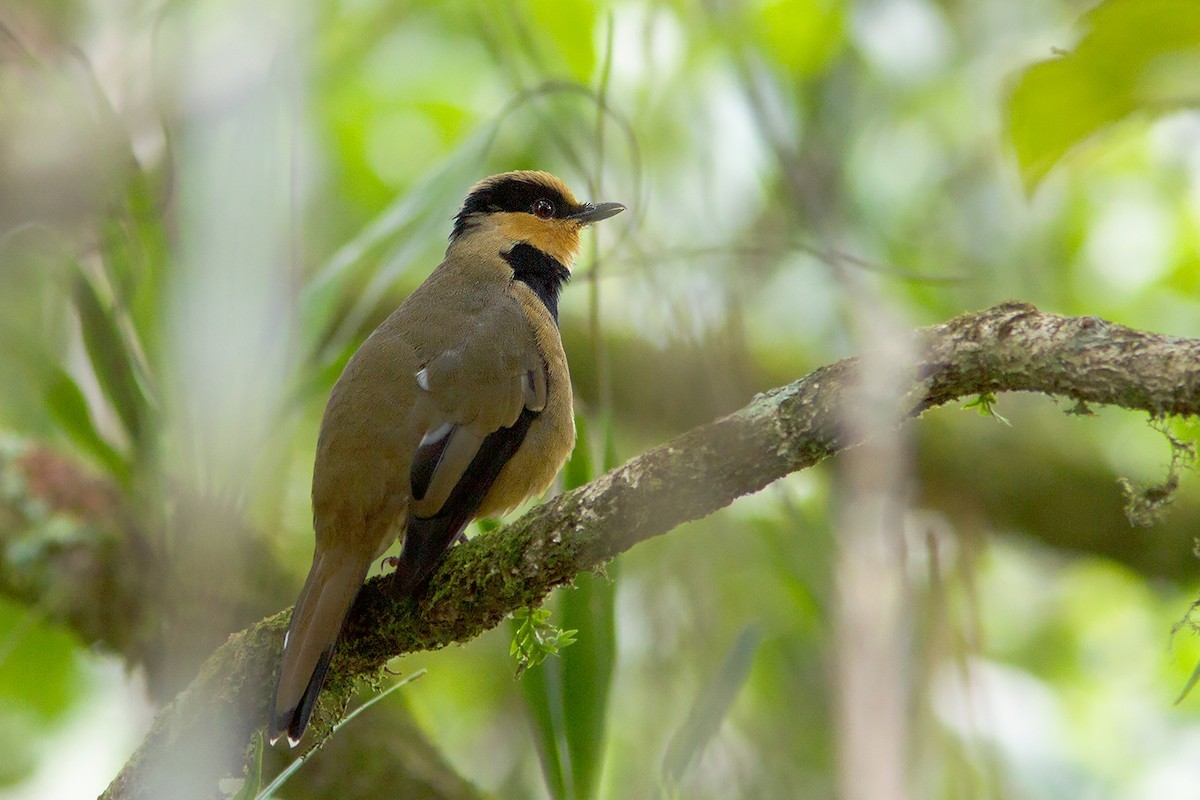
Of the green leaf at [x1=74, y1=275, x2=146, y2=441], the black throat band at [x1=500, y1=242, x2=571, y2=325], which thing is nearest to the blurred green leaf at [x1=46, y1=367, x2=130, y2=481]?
the green leaf at [x1=74, y1=275, x2=146, y2=441]

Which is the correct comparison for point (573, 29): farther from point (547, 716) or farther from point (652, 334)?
point (547, 716)

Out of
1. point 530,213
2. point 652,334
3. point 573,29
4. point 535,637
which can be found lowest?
point 535,637

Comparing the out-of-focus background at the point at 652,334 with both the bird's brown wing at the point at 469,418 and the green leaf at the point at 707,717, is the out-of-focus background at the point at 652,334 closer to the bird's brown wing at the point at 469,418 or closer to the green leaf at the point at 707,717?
the green leaf at the point at 707,717

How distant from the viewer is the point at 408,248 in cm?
350

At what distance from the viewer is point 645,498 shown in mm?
2006

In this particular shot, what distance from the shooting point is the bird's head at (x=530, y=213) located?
158 inches

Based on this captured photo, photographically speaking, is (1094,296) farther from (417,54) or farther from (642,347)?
(417,54)

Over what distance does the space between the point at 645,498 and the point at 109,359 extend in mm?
1899

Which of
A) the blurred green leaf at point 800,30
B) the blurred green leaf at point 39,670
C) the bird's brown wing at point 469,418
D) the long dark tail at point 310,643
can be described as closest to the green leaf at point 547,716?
the bird's brown wing at point 469,418

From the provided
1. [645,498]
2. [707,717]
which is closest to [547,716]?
[707,717]

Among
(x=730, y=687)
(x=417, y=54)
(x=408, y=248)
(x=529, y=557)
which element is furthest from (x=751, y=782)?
(x=417, y=54)

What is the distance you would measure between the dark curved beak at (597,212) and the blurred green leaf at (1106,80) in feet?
6.24

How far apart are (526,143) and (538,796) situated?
2.95 meters

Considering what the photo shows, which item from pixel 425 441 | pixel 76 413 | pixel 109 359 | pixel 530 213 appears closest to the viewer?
pixel 425 441
